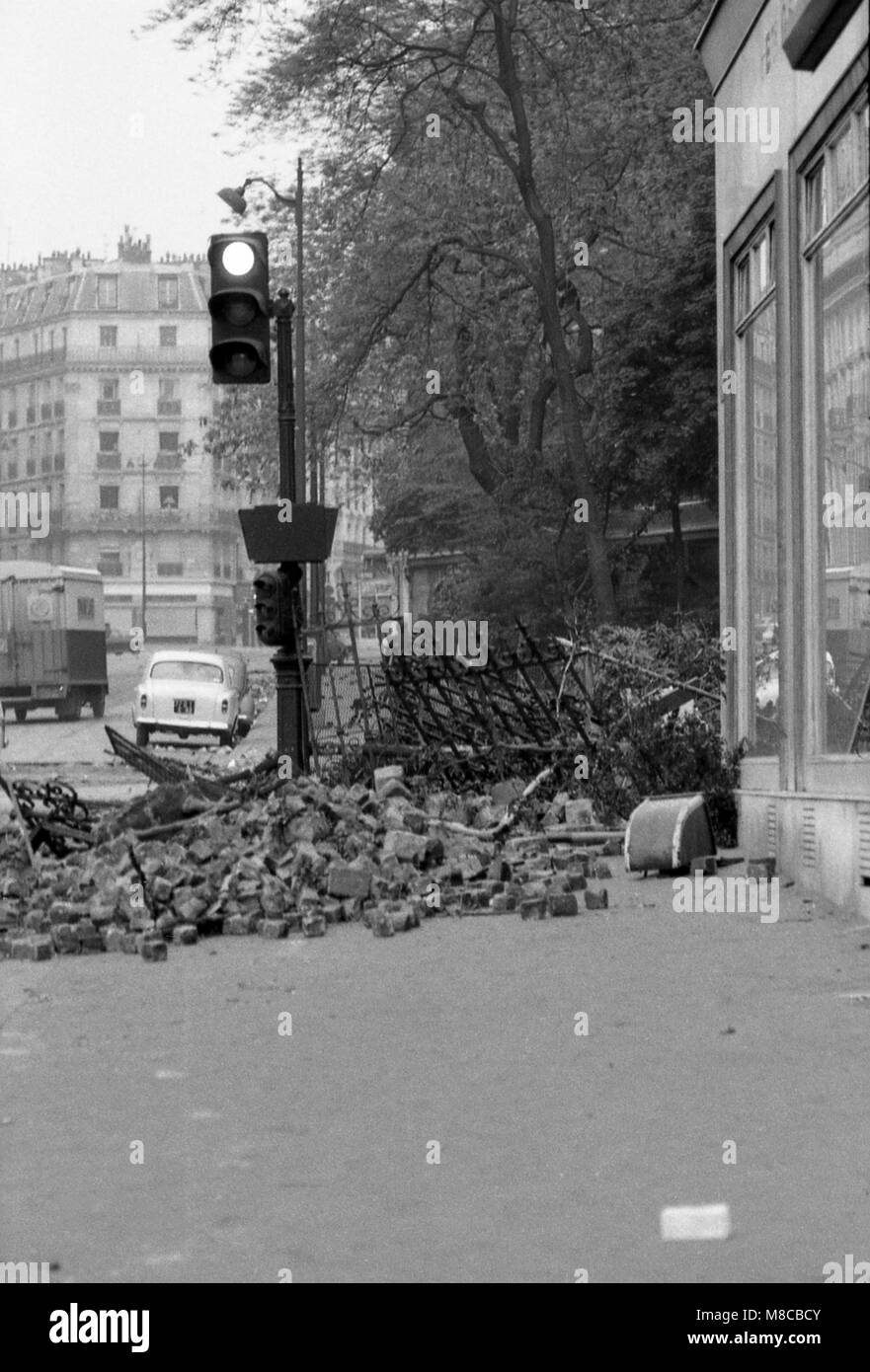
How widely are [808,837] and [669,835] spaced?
3.85 ft

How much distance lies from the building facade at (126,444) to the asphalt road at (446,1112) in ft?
397

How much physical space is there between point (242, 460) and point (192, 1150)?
39.8m

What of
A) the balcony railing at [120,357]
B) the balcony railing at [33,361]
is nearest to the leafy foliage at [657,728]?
the balcony railing at [120,357]

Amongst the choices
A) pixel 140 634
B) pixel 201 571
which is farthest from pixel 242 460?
pixel 201 571

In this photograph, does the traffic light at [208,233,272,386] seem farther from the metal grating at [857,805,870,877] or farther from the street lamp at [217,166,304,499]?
the street lamp at [217,166,304,499]

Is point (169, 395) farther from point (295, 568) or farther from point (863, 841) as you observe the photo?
point (863, 841)

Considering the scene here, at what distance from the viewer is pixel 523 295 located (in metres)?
39.9

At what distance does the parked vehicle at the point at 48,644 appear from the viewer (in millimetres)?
56156

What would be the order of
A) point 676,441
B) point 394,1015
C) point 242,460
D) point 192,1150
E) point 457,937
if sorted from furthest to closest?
point 242,460
point 676,441
point 457,937
point 394,1015
point 192,1150

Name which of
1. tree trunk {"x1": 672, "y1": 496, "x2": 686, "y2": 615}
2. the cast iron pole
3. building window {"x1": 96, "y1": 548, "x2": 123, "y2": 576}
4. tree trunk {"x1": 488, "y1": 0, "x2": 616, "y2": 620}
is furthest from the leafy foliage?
building window {"x1": 96, "y1": 548, "x2": 123, "y2": 576}

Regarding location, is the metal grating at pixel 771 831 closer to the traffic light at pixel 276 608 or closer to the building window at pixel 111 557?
the traffic light at pixel 276 608

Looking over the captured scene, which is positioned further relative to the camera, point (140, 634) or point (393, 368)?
point (140, 634)

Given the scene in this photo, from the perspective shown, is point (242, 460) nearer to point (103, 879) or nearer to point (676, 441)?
point (676, 441)

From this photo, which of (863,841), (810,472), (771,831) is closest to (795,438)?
(810,472)
